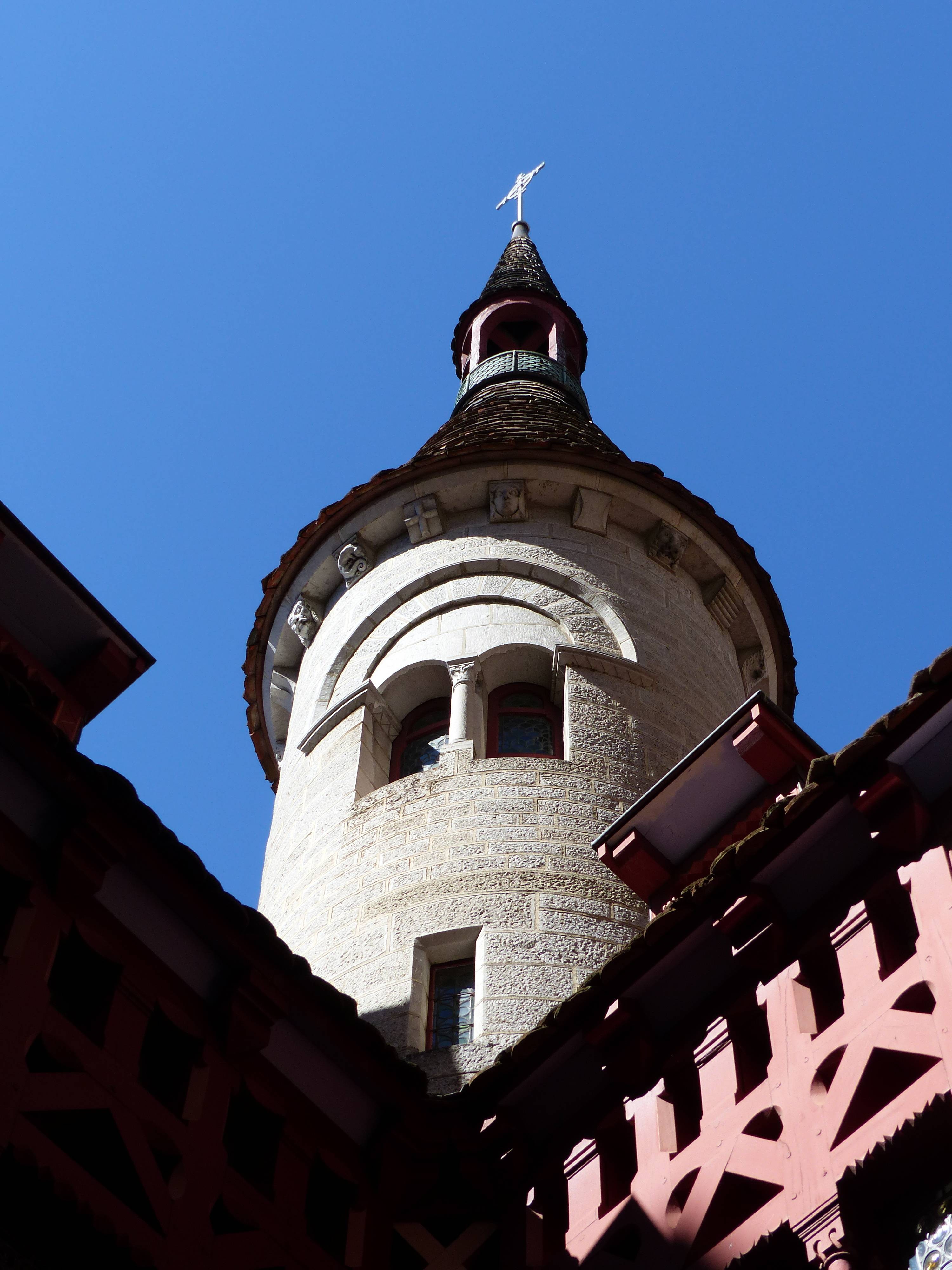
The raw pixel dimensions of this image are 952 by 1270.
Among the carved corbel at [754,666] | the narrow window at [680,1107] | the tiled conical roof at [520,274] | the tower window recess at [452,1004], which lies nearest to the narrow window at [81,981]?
the narrow window at [680,1107]

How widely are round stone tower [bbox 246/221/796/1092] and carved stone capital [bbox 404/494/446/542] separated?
1.1 inches

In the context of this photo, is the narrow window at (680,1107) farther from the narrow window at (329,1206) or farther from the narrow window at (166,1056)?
the narrow window at (166,1056)

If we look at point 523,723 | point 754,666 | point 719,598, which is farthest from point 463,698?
point 754,666

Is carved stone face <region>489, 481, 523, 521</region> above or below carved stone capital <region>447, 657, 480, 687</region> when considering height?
above

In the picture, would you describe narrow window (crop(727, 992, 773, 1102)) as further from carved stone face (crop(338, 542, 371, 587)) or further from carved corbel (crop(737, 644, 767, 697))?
carved corbel (crop(737, 644, 767, 697))

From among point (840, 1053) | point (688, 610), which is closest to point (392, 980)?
point (840, 1053)

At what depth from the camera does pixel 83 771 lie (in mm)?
7727

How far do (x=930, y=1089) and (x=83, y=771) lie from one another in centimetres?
355

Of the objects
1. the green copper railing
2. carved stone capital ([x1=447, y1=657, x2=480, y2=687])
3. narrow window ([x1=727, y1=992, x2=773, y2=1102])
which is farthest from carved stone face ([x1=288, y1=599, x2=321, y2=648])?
narrow window ([x1=727, y1=992, x2=773, y2=1102])

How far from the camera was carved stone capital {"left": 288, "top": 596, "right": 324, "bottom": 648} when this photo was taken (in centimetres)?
1698

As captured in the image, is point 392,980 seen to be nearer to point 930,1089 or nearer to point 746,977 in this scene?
point 746,977

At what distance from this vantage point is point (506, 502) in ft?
54.0

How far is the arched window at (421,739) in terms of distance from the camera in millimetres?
14328

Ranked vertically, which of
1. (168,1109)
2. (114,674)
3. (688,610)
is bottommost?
(168,1109)
